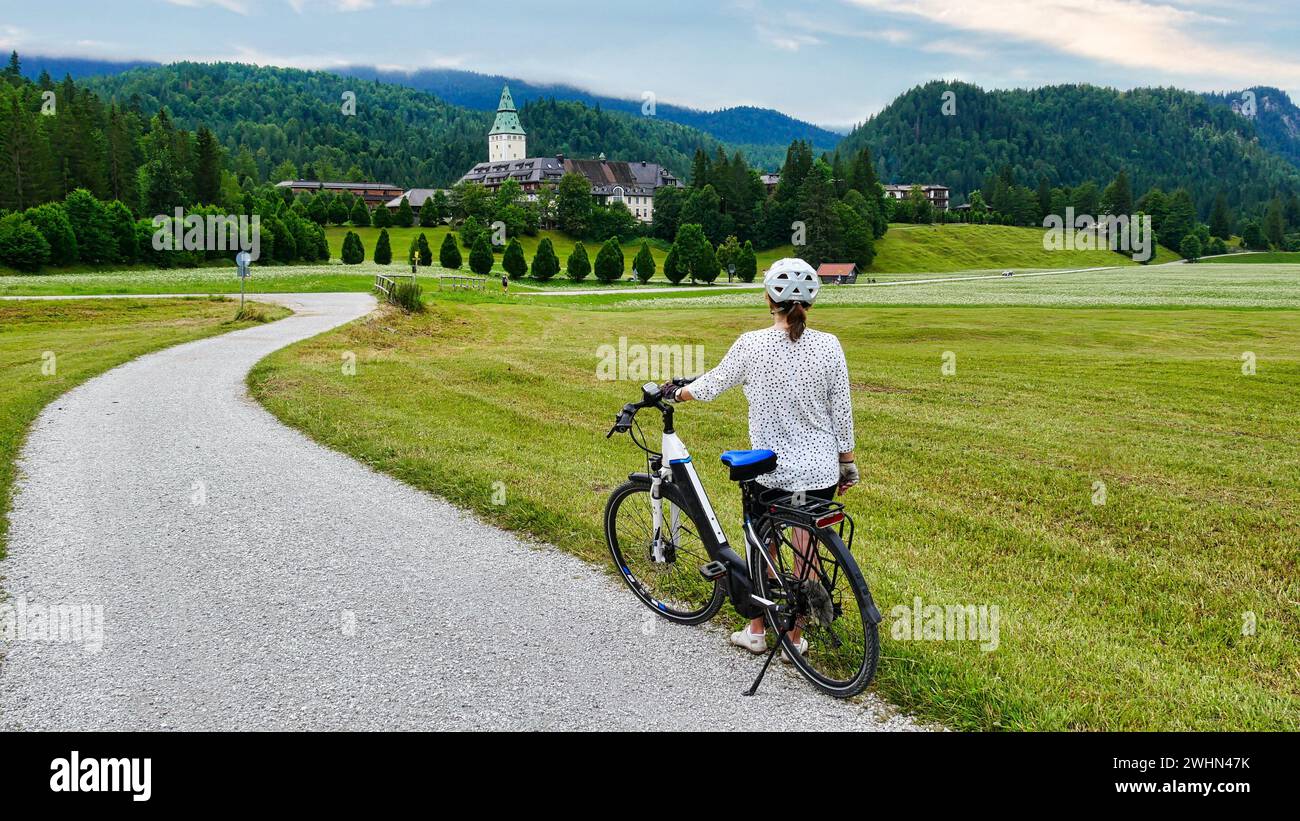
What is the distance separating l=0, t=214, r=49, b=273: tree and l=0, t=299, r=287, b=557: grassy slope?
37.1 m

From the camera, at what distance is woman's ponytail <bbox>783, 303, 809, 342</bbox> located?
5719mm

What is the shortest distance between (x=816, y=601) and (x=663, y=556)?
70.9 inches

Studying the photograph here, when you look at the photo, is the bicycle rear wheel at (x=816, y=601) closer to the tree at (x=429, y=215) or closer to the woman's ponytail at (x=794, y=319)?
the woman's ponytail at (x=794, y=319)

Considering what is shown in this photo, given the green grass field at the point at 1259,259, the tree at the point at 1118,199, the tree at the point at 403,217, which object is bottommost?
the green grass field at the point at 1259,259

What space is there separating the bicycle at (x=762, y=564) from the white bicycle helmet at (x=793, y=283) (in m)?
1.09

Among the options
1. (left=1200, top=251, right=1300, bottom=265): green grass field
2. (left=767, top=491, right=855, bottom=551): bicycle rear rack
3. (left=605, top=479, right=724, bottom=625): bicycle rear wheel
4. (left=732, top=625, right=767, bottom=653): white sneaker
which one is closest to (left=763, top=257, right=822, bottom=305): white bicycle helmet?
(left=767, top=491, right=855, bottom=551): bicycle rear rack

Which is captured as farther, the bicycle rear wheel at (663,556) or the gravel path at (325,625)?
the bicycle rear wheel at (663,556)

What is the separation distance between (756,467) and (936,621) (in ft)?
7.58

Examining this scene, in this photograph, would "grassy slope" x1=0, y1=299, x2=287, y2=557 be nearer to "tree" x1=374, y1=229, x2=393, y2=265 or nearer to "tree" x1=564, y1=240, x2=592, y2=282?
"tree" x1=564, y1=240, x2=592, y2=282

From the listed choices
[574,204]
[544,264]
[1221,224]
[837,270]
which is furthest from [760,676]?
[1221,224]

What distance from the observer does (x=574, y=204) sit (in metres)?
150

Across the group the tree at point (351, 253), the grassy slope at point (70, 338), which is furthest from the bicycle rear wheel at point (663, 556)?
the tree at point (351, 253)

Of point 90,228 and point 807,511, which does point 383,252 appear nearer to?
point 90,228

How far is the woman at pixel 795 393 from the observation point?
5.80 metres
